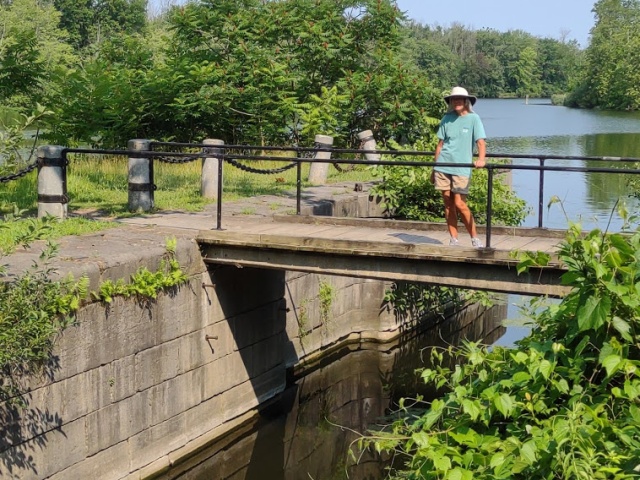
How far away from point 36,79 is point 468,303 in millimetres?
8467

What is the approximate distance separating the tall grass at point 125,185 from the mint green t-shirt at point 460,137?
170 inches

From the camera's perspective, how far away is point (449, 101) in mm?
8570

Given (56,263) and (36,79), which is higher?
(36,79)

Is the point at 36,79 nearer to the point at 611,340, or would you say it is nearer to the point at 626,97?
the point at 611,340

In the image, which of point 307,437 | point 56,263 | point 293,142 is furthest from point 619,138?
point 56,263

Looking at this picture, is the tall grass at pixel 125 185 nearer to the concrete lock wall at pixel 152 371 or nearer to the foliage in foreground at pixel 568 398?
the concrete lock wall at pixel 152 371

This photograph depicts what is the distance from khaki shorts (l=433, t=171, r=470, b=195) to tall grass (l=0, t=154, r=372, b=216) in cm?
423

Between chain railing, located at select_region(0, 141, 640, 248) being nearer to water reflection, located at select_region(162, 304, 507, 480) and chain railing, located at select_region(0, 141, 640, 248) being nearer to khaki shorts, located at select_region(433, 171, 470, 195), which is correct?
khaki shorts, located at select_region(433, 171, 470, 195)

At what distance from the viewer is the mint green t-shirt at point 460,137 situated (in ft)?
28.1

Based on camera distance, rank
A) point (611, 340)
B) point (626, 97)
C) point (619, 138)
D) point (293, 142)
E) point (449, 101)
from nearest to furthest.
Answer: point (611, 340), point (449, 101), point (293, 142), point (619, 138), point (626, 97)

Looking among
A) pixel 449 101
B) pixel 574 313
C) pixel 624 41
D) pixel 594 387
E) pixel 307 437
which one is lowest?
pixel 307 437

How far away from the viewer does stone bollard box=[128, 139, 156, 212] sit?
11406 millimetres

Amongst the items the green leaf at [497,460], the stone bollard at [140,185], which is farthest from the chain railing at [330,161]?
the green leaf at [497,460]

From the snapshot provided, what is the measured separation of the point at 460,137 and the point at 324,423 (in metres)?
4.28
